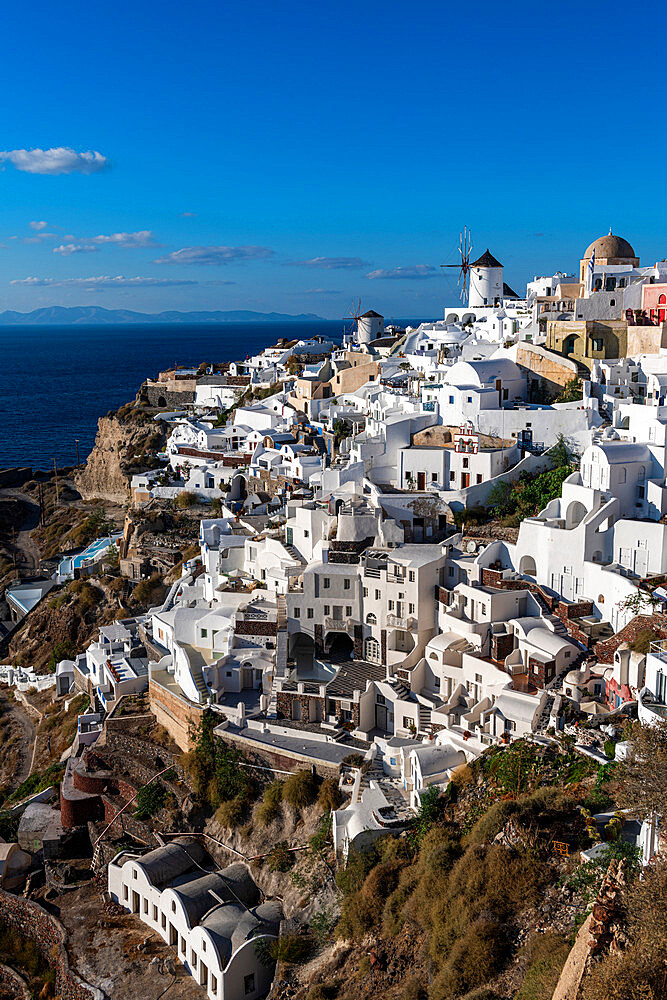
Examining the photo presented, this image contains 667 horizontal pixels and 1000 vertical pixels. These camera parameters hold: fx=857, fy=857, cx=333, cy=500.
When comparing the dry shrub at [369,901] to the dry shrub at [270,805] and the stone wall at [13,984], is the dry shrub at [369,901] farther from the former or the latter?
the stone wall at [13,984]

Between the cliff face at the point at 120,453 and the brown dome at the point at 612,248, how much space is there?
79.3 feet

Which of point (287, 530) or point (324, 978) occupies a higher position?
point (287, 530)

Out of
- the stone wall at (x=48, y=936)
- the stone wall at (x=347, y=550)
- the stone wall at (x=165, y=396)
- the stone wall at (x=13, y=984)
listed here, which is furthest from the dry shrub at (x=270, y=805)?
the stone wall at (x=165, y=396)

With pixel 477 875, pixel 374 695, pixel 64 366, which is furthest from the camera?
pixel 64 366

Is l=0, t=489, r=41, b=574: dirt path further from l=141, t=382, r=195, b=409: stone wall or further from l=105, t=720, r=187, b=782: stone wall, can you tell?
l=105, t=720, r=187, b=782: stone wall

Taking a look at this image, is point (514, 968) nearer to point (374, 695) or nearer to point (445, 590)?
point (374, 695)

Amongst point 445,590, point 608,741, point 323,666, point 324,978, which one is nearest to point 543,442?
point 445,590

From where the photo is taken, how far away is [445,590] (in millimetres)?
22281

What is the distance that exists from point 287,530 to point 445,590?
6179 millimetres

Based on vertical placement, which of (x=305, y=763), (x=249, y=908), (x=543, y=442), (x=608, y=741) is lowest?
(x=249, y=908)

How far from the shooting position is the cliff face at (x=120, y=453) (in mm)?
48406

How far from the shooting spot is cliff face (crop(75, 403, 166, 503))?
4841 cm

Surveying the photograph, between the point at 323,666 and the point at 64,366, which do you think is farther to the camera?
the point at 64,366

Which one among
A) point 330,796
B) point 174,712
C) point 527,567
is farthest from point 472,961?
point 174,712
